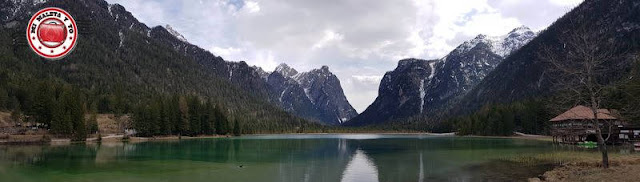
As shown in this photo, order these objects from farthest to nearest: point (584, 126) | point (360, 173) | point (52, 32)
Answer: point (584, 126)
point (360, 173)
point (52, 32)

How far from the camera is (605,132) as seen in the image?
8431 cm

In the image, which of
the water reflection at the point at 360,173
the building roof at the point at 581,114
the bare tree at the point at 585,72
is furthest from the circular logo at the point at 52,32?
the building roof at the point at 581,114

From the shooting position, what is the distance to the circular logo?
30391 millimetres

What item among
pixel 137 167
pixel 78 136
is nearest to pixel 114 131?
pixel 78 136

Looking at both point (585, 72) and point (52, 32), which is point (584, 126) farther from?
point (52, 32)

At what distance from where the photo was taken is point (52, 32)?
31.8 m

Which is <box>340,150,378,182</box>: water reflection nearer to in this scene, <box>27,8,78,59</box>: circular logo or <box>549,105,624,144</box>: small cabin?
<box>27,8,78,59</box>: circular logo

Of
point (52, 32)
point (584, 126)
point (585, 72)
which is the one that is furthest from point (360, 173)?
point (584, 126)

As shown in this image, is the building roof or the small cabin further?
the building roof

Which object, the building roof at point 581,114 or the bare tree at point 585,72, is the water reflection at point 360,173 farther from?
the building roof at point 581,114

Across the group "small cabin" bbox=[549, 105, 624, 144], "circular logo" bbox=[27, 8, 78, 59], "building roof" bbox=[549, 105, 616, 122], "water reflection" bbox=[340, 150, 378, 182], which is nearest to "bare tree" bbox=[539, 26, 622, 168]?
"water reflection" bbox=[340, 150, 378, 182]

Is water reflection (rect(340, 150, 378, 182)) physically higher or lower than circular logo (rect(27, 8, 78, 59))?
lower

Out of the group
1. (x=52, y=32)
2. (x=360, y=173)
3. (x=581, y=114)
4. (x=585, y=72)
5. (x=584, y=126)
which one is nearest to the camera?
(x=52, y=32)

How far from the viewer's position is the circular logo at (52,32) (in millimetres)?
30391
